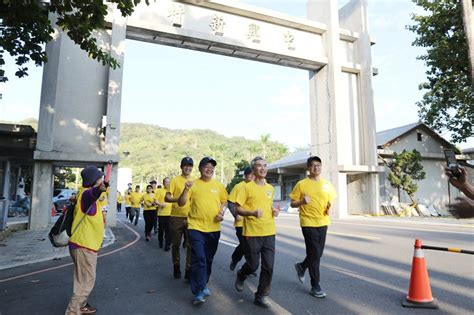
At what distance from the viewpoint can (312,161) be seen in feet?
17.3

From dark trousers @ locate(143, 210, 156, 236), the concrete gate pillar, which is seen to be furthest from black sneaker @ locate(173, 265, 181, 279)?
the concrete gate pillar

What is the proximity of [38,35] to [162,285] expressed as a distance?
6310mm

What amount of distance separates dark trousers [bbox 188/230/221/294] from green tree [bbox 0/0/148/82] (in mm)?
4523

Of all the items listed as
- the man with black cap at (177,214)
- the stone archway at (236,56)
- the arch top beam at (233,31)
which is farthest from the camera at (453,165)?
the arch top beam at (233,31)

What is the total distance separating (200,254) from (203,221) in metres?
0.43

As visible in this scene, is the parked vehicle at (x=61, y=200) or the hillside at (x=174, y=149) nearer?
the parked vehicle at (x=61, y=200)

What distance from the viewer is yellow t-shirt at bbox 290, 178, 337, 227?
5039mm

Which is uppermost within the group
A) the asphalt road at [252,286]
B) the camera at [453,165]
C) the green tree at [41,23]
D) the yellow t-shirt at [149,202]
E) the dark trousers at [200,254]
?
the green tree at [41,23]

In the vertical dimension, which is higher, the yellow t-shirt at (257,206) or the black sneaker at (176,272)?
the yellow t-shirt at (257,206)

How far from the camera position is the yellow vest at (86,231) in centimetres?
405

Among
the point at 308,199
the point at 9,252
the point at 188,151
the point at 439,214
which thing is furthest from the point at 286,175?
the point at 188,151

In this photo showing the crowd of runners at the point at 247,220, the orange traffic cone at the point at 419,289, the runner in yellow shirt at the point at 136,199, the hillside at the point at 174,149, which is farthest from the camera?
the hillside at the point at 174,149

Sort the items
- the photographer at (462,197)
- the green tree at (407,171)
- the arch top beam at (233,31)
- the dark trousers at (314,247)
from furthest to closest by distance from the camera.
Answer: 1. the green tree at (407,171)
2. the arch top beam at (233,31)
3. the dark trousers at (314,247)
4. the photographer at (462,197)

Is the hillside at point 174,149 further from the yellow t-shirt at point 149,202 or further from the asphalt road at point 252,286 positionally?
the asphalt road at point 252,286
